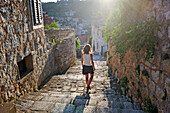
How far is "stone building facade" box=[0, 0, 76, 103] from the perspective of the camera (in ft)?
9.37

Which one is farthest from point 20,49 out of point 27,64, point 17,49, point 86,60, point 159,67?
point 159,67

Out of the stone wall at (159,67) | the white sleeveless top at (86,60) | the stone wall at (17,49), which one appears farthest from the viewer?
the white sleeveless top at (86,60)

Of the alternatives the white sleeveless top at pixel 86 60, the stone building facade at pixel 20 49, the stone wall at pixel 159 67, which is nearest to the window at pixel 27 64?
the stone building facade at pixel 20 49

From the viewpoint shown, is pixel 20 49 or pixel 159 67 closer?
pixel 159 67

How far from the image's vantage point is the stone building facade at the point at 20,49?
2.86 m

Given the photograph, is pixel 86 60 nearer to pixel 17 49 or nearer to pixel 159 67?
pixel 17 49

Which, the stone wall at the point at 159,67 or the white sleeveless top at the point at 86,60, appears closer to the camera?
the stone wall at the point at 159,67

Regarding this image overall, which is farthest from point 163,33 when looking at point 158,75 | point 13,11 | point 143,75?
point 13,11

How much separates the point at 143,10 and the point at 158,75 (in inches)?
51.6

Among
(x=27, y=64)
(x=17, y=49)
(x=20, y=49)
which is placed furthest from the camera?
(x=27, y=64)

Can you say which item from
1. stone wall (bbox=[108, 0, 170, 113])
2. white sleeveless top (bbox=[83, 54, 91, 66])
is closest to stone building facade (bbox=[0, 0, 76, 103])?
white sleeveless top (bbox=[83, 54, 91, 66])

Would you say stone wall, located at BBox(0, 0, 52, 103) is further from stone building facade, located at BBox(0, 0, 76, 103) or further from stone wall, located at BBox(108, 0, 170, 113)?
stone wall, located at BBox(108, 0, 170, 113)

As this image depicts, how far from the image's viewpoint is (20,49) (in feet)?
11.5

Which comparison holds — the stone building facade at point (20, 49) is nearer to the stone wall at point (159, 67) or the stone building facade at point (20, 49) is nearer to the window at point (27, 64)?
the window at point (27, 64)
